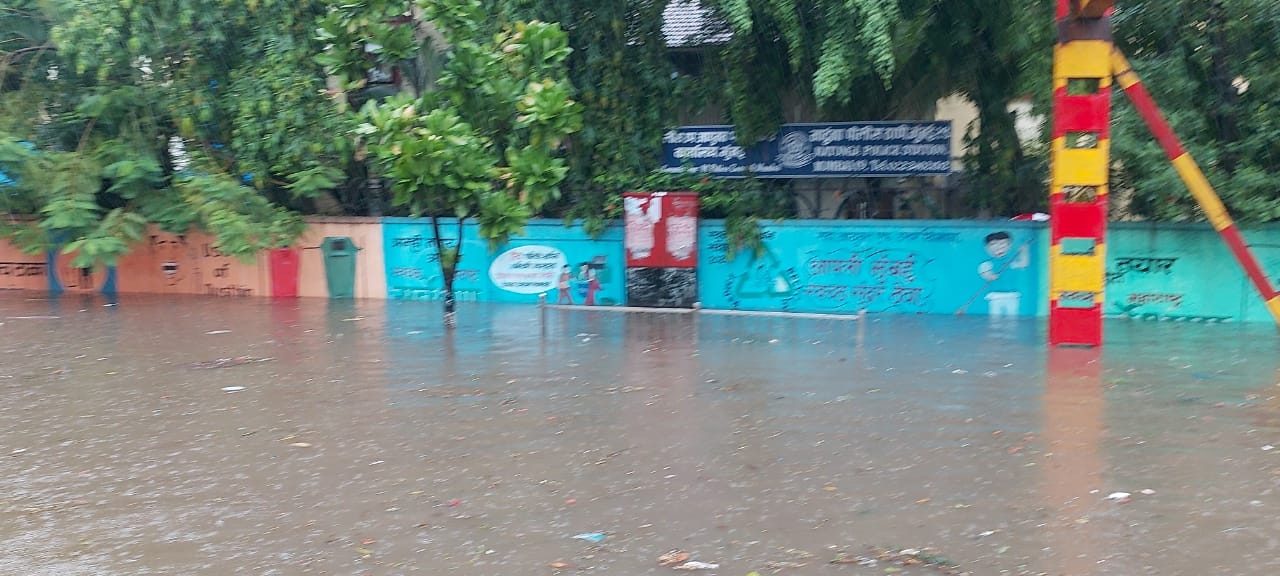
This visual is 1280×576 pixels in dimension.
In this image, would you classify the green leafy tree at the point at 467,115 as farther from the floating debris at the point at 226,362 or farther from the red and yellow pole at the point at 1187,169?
the red and yellow pole at the point at 1187,169

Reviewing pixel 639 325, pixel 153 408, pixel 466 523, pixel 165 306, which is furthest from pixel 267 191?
pixel 466 523

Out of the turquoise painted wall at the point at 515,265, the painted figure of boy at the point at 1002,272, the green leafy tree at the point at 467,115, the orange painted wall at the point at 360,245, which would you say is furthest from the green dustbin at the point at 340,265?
the painted figure of boy at the point at 1002,272

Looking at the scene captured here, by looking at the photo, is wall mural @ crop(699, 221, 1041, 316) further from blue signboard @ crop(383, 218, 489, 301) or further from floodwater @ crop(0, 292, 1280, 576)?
blue signboard @ crop(383, 218, 489, 301)

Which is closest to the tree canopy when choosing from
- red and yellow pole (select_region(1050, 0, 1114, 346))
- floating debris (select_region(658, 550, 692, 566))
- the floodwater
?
red and yellow pole (select_region(1050, 0, 1114, 346))

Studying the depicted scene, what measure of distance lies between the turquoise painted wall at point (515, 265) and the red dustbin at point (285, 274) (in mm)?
1495

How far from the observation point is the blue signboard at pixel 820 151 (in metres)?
14.0

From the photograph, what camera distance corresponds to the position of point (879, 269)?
14.0 meters

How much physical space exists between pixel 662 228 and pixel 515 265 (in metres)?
2.44

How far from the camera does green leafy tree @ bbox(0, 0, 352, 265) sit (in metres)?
14.7

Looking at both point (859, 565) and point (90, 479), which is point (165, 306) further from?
point (859, 565)

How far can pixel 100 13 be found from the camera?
1441 cm

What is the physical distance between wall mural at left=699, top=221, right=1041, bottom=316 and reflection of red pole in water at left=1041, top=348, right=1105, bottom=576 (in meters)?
3.74

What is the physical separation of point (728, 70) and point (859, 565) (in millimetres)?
10666

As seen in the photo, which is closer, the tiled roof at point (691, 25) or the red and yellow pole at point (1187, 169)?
the red and yellow pole at point (1187, 169)
